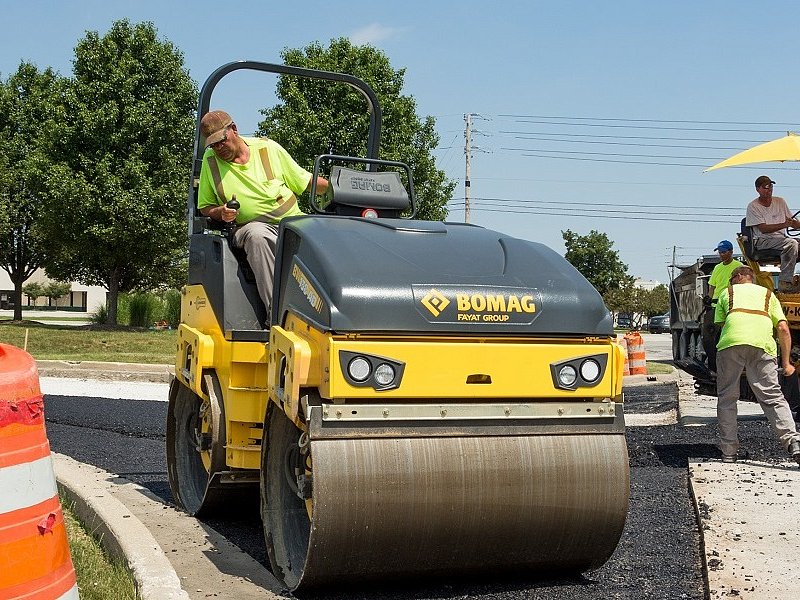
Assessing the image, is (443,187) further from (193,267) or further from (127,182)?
(193,267)

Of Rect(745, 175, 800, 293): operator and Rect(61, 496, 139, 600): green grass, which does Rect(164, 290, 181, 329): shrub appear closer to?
Rect(745, 175, 800, 293): operator

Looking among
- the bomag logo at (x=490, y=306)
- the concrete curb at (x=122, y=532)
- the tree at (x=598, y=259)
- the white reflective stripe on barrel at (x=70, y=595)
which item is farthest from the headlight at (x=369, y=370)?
the tree at (x=598, y=259)

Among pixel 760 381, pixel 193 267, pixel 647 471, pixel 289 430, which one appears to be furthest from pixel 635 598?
pixel 760 381

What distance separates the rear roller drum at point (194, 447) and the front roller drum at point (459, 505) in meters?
1.11

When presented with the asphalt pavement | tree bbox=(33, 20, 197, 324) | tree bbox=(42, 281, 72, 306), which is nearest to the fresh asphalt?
the asphalt pavement

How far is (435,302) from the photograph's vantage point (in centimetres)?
424

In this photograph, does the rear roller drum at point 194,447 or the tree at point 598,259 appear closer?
the rear roller drum at point 194,447

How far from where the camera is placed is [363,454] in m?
4.05

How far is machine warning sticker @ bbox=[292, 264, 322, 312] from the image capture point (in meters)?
4.30

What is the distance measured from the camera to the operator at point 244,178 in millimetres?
5754

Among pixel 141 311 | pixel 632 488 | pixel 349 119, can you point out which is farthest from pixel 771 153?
pixel 141 311

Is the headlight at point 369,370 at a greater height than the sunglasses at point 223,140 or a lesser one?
lesser

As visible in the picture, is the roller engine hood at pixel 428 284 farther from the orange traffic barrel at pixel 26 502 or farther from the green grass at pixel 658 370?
the green grass at pixel 658 370

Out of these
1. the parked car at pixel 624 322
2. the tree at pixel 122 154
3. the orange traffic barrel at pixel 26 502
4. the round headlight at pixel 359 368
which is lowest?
the parked car at pixel 624 322
